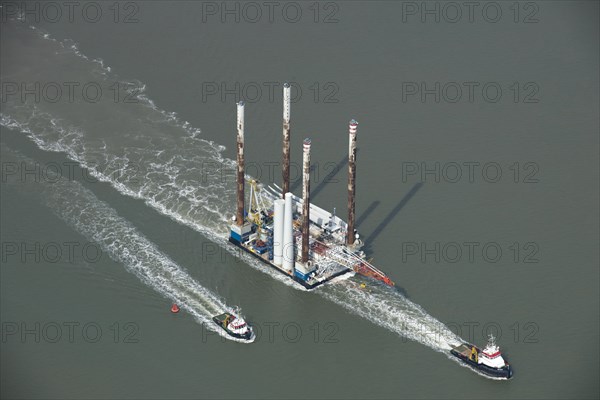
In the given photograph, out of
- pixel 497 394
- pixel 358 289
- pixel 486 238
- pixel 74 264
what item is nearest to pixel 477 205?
pixel 486 238

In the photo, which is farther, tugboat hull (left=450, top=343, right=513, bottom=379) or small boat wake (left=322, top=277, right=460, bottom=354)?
small boat wake (left=322, top=277, right=460, bottom=354)

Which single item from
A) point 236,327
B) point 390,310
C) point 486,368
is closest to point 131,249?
point 236,327

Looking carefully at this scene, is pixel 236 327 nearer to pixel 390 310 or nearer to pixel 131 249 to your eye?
pixel 390 310

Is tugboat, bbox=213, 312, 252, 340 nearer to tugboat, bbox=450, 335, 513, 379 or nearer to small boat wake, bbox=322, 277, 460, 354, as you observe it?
small boat wake, bbox=322, 277, 460, 354

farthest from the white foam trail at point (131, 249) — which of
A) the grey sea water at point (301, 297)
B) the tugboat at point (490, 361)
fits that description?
the tugboat at point (490, 361)

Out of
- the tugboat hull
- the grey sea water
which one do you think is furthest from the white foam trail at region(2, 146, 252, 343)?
the tugboat hull

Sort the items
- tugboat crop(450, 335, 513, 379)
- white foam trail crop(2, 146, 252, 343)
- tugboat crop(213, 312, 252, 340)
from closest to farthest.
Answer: tugboat crop(450, 335, 513, 379) < tugboat crop(213, 312, 252, 340) < white foam trail crop(2, 146, 252, 343)

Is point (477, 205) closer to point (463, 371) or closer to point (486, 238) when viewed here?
point (486, 238)
